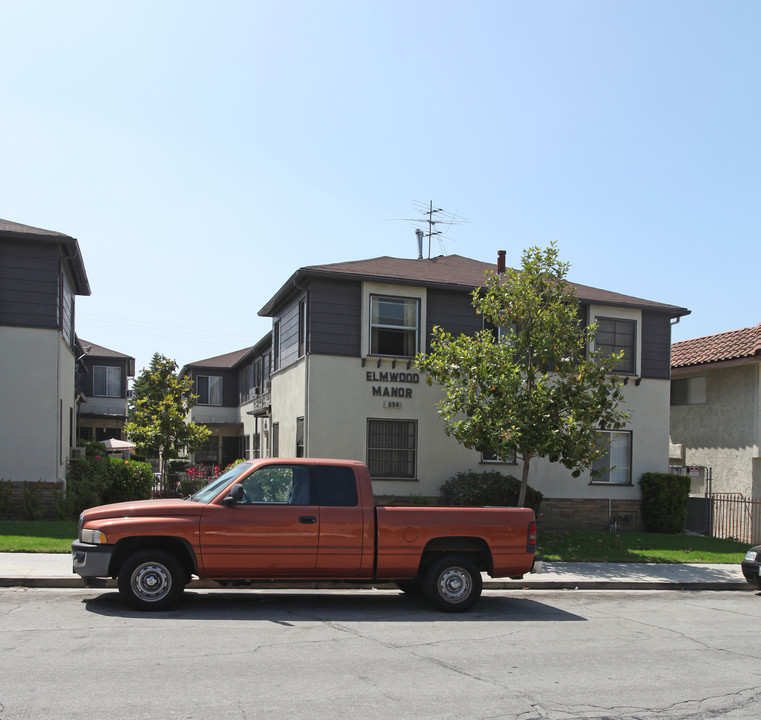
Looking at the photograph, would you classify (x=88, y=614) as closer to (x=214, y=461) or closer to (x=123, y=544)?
(x=123, y=544)

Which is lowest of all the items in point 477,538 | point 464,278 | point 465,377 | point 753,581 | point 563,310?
point 753,581

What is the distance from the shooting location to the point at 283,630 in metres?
8.59

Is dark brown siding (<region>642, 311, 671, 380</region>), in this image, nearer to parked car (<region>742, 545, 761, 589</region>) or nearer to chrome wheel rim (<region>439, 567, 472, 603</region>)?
parked car (<region>742, 545, 761, 589</region>)

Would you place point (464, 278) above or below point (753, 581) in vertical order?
above

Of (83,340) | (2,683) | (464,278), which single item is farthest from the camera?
(83,340)

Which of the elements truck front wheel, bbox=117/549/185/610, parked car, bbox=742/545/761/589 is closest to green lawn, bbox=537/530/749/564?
parked car, bbox=742/545/761/589

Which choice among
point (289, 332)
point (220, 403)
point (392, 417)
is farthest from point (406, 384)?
point (220, 403)

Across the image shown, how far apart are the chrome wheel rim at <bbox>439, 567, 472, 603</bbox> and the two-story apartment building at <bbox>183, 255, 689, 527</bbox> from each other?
27.5ft

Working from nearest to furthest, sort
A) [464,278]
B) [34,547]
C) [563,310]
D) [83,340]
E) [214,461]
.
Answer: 1. [34,547]
2. [563,310]
3. [464,278]
4. [214,461]
5. [83,340]

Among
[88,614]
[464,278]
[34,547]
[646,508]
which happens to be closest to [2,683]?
[88,614]

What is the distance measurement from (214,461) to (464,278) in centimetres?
2400

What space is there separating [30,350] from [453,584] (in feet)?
39.2

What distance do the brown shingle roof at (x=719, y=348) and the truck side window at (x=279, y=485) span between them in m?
15.0

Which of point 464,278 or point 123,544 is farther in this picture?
point 464,278
